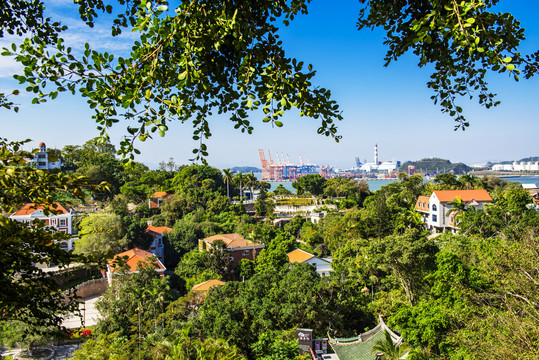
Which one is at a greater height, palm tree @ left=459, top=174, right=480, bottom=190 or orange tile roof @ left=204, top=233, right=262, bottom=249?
palm tree @ left=459, top=174, right=480, bottom=190

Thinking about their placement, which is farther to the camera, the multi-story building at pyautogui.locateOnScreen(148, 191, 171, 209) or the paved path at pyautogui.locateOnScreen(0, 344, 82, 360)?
the multi-story building at pyautogui.locateOnScreen(148, 191, 171, 209)

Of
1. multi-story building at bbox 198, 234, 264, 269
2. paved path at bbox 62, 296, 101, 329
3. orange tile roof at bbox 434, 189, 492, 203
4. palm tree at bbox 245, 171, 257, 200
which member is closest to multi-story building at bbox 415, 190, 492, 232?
orange tile roof at bbox 434, 189, 492, 203

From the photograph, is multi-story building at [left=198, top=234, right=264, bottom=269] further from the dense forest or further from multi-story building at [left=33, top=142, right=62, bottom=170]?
multi-story building at [left=33, top=142, right=62, bottom=170]

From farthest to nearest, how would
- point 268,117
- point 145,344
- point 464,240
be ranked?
point 464,240 < point 145,344 < point 268,117

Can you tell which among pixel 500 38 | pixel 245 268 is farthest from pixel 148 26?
pixel 245 268

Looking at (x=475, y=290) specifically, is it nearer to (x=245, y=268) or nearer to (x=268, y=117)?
(x=268, y=117)

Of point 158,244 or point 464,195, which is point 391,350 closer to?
point 158,244

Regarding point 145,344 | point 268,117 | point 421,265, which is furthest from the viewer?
point 421,265
